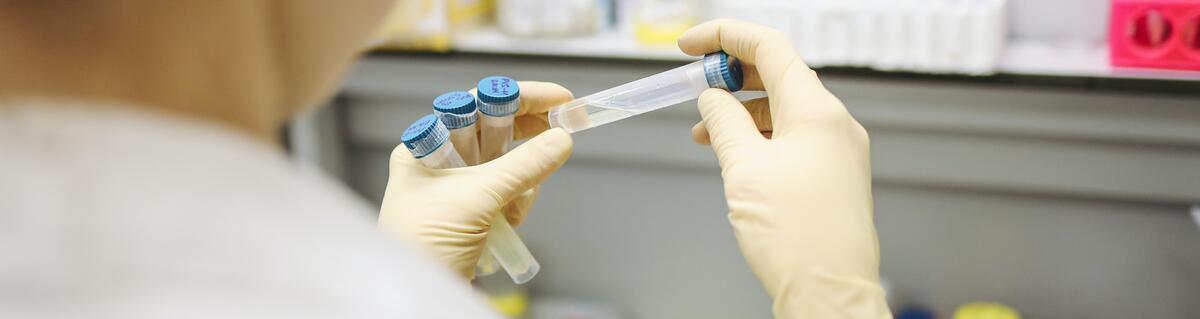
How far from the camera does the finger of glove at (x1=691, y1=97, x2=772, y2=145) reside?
1000 mm

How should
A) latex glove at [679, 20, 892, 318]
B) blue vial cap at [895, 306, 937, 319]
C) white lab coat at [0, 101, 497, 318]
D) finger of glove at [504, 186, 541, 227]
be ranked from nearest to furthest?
white lab coat at [0, 101, 497, 318]
latex glove at [679, 20, 892, 318]
finger of glove at [504, 186, 541, 227]
blue vial cap at [895, 306, 937, 319]

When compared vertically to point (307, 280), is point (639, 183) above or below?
below

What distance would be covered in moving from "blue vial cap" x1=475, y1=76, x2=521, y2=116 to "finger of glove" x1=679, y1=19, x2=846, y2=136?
0.18 metres

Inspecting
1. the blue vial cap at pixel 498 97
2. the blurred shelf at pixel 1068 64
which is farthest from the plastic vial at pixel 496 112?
the blurred shelf at pixel 1068 64

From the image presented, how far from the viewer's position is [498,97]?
87cm

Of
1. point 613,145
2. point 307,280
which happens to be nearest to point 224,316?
point 307,280

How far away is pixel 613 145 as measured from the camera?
1.67 meters

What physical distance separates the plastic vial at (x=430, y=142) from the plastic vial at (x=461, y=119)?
0.4 inches

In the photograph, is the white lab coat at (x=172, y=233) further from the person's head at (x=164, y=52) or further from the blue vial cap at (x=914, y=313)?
the blue vial cap at (x=914, y=313)

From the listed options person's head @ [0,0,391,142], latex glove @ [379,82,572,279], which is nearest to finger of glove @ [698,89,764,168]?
latex glove @ [379,82,572,279]

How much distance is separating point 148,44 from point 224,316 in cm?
11

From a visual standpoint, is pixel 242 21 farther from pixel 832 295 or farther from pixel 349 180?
pixel 349 180

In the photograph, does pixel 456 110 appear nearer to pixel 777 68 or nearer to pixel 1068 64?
pixel 777 68

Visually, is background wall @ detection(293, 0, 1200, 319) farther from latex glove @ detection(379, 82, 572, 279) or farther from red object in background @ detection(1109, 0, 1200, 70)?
latex glove @ detection(379, 82, 572, 279)
